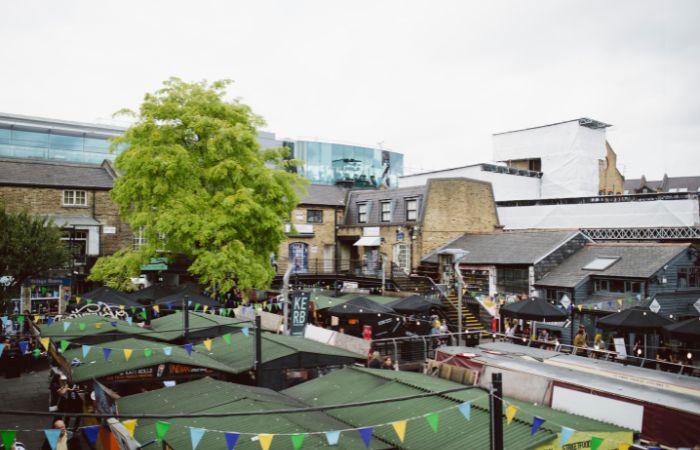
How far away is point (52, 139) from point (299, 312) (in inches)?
2179

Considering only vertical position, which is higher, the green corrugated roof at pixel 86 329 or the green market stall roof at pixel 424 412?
the green corrugated roof at pixel 86 329

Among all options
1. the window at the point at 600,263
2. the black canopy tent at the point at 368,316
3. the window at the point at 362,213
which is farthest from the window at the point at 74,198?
the window at the point at 600,263

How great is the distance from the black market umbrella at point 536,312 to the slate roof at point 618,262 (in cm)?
478

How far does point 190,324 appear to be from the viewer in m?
18.3

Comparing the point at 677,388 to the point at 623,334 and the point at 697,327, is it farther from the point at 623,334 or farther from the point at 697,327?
the point at 623,334

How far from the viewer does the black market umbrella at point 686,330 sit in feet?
52.6

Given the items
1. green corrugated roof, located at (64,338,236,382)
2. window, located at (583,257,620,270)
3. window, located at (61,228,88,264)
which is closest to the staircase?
window, located at (583,257,620,270)

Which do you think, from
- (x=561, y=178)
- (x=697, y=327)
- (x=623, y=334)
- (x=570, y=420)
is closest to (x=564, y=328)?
(x=623, y=334)

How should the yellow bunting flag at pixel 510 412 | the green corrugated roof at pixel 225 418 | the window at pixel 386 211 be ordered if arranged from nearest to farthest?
the yellow bunting flag at pixel 510 412 → the green corrugated roof at pixel 225 418 → the window at pixel 386 211

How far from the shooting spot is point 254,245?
83.4 ft

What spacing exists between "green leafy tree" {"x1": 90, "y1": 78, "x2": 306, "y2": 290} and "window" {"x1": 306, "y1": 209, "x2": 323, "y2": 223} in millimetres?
12264

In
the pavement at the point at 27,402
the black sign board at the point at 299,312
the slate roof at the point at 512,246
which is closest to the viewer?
the pavement at the point at 27,402

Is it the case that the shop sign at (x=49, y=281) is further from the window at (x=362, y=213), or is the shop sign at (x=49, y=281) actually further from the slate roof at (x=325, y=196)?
the window at (x=362, y=213)

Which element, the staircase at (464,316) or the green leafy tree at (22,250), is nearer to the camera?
the green leafy tree at (22,250)
